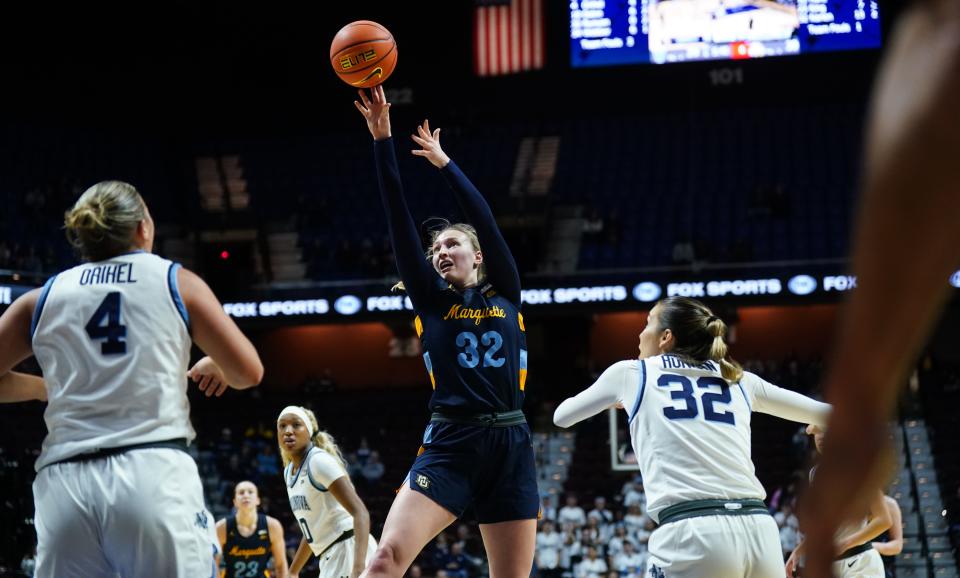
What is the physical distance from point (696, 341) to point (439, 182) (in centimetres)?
2112

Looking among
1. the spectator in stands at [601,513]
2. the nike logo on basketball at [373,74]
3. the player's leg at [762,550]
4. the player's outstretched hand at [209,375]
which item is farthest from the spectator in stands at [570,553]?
the player's outstretched hand at [209,375]

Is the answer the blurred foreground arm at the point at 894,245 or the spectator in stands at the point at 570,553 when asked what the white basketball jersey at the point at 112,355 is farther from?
the spectator in stands at the point at 570,553

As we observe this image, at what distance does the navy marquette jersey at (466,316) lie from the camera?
4391 millimetres

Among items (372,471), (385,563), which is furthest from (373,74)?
(372,471)

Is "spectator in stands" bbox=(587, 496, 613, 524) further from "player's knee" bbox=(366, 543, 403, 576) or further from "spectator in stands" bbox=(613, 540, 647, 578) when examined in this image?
"player's knee" bbox=(366, 543, 403, 576)

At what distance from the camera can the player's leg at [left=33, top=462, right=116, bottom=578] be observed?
2.92 meters

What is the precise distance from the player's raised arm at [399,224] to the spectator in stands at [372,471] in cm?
1429

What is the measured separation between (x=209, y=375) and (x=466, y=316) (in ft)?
4.95

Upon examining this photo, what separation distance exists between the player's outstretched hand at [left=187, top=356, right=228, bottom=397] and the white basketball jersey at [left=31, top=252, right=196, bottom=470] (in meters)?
0.08

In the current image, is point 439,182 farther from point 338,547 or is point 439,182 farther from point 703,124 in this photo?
point 338,547

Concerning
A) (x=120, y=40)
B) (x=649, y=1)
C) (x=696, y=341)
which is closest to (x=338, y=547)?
(x=696, y=341)

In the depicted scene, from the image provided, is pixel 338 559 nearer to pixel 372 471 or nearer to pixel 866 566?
pixel 866 566

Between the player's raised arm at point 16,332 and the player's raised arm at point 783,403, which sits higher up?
the player's raised arm at point 16,332

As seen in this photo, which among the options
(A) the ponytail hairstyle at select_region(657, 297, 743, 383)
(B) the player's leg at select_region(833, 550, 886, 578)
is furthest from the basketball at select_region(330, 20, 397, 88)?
(B) the player's leg at select_region(833, 550, 886, 578)
